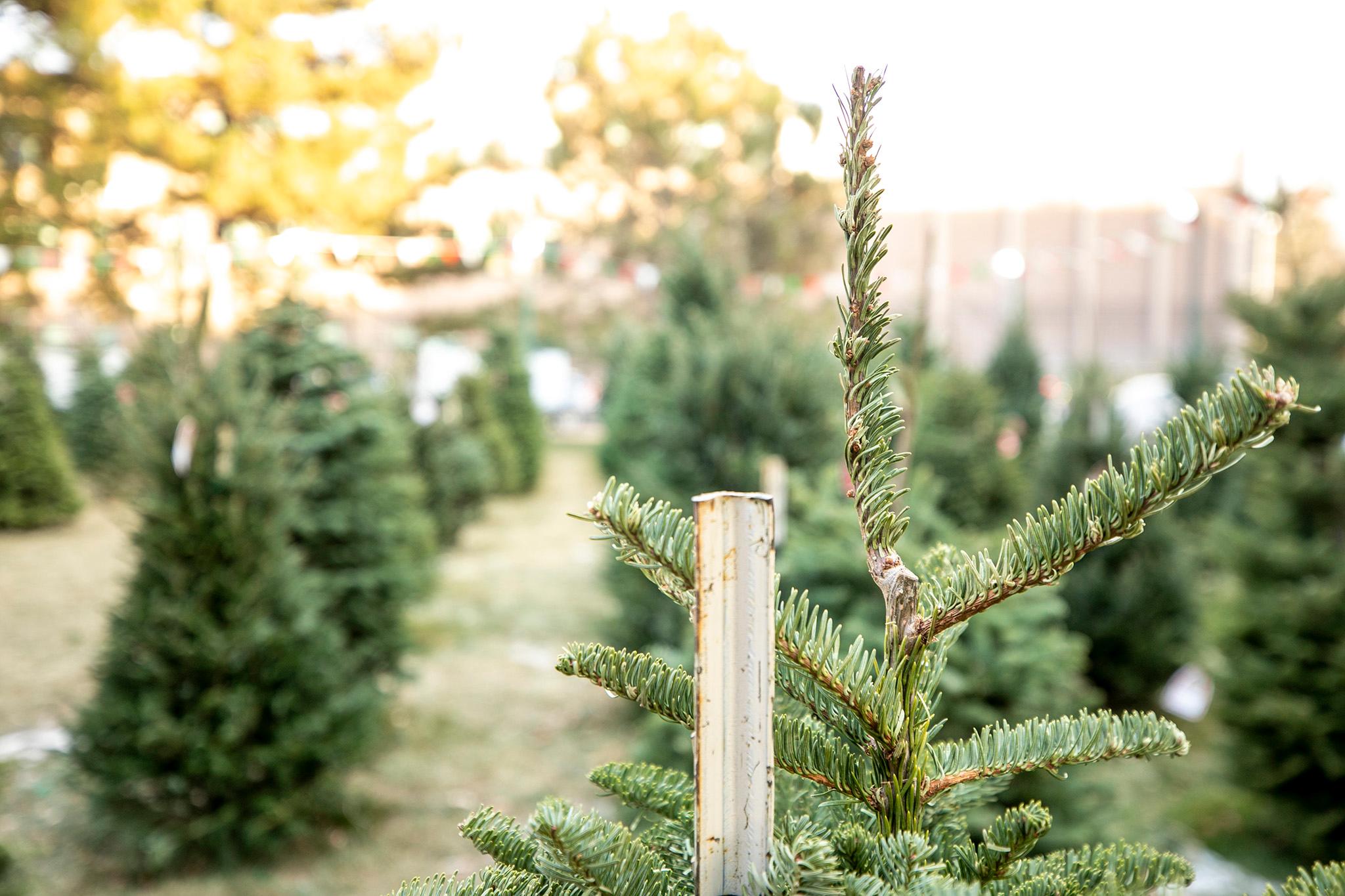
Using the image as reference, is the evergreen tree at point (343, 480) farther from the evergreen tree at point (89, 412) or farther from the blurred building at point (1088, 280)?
the blurred building at point (1088, 280)

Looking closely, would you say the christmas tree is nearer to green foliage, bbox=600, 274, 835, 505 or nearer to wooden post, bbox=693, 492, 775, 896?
wooden post, bbox=693, 492, 775, 896

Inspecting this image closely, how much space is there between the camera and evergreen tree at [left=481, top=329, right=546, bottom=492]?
16859mm

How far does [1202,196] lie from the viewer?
26.0 meters

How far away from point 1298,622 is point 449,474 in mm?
8061

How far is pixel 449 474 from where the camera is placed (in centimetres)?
1078

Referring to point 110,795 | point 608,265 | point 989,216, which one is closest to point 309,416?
point 110,795

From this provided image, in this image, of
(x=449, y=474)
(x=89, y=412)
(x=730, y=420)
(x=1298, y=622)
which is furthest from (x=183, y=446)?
(x=89, y=412)

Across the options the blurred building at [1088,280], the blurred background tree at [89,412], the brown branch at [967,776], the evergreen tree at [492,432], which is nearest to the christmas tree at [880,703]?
the brown branch at [967,776]

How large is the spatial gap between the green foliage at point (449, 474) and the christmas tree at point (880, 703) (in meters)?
9.73

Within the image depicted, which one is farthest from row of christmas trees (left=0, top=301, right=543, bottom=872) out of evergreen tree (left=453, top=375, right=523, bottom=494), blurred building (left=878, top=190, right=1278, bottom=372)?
blurred building (left=878, top=190, right=1278, bottom=372)

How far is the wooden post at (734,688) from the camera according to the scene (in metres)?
0.69

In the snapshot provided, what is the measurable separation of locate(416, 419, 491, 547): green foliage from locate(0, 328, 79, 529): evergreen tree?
4648 mm

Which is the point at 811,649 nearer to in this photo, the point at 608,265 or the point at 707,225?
the point at 608,265

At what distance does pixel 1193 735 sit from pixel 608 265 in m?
10.6
